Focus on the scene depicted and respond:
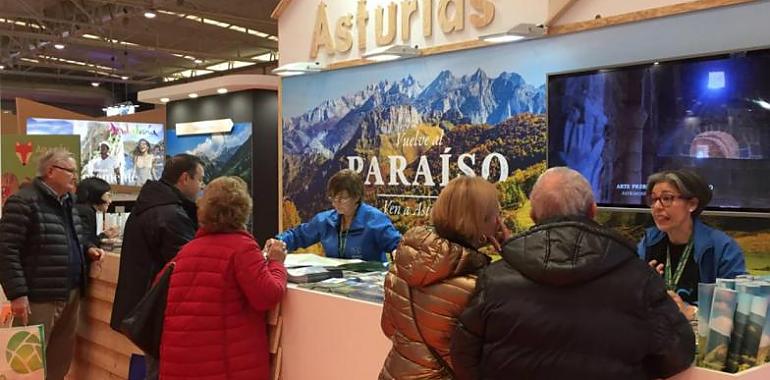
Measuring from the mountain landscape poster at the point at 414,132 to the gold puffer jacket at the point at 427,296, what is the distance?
2847 mm

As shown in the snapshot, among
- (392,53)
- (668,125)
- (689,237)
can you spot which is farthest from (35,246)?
(668,125)

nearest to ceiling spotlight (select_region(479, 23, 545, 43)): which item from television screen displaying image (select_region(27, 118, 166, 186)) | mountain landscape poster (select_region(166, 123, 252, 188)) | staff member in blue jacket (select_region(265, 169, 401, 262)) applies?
staff member in blue jacket (select_region(265, 169, 401, 262))

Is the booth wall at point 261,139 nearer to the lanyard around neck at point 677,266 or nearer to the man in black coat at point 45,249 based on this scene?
the man in black coat at point 45,249

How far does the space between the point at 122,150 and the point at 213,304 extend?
10.6 m

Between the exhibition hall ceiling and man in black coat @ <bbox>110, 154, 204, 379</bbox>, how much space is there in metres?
7.19

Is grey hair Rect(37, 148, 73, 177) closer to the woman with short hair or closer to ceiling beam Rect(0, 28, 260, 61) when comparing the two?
the woman with short hair

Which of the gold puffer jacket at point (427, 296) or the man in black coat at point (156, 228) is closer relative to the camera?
the gold puffer jacket at point (427, 296)

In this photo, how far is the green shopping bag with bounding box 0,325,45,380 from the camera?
392 cm

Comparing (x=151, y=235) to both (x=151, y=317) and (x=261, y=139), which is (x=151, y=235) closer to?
(x=151, y=317)

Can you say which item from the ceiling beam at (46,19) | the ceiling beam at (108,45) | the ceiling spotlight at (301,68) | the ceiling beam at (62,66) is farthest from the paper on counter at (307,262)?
the ceiling beam at (62,66)

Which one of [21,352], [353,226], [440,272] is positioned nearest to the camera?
[440,272]

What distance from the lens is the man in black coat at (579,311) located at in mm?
1787

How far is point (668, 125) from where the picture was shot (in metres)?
4.06

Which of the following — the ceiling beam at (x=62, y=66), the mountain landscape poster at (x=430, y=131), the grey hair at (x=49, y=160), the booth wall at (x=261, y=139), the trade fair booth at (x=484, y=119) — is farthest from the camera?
the ceiling beam at (x=62, y=66)
